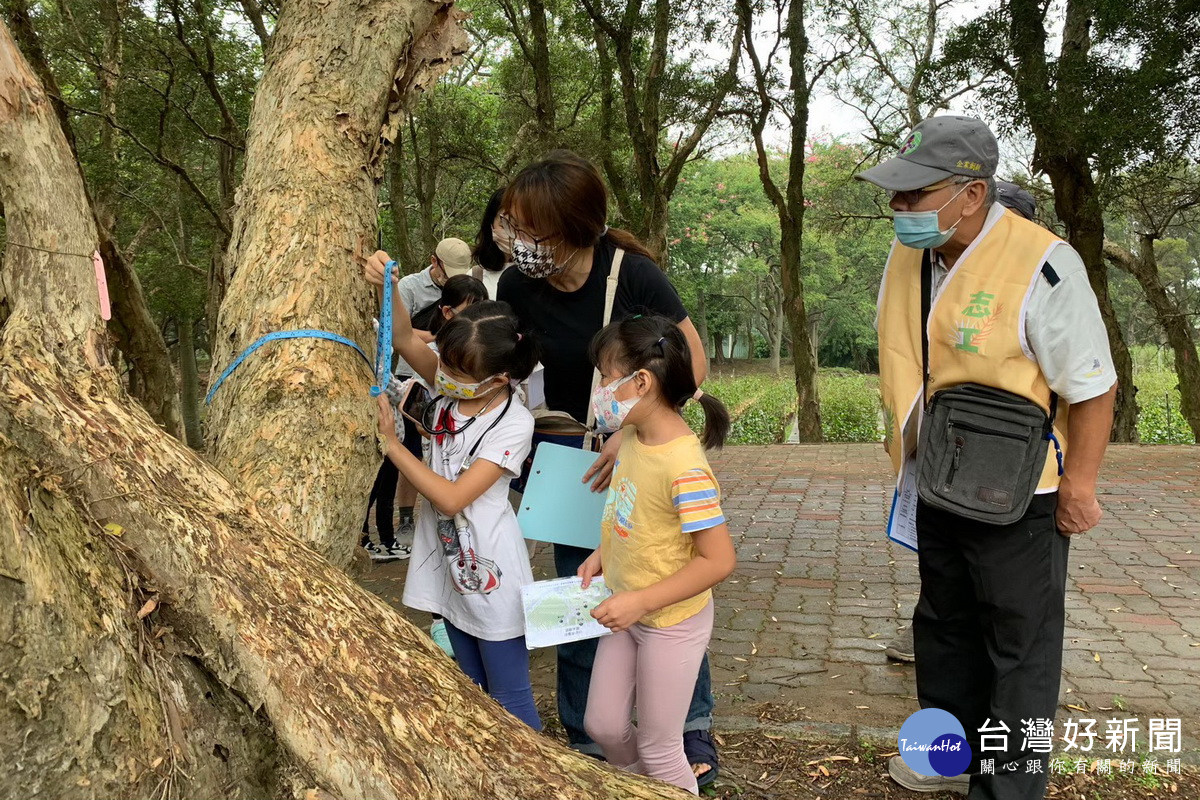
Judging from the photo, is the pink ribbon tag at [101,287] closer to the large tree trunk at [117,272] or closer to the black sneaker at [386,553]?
A: the black sneaker at [386,553]

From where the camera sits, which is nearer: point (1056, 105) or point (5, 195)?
point (5, 195)

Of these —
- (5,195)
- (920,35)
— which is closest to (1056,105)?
(920,35)

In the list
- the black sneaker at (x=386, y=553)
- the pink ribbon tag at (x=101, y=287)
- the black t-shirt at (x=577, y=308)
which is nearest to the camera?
the pink ribbon tag at (x=101, y=287)

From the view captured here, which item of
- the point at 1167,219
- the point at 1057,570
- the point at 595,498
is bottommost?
the point at 1057,570

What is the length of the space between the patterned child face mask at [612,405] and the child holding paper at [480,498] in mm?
340

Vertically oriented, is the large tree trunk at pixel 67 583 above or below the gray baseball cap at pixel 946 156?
below

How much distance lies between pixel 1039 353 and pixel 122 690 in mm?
2235

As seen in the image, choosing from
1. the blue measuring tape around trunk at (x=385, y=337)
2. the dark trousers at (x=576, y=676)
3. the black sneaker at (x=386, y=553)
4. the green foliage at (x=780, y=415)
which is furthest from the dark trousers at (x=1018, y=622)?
the green foliage at (x=780, y=415)

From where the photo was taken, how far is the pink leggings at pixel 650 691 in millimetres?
2457

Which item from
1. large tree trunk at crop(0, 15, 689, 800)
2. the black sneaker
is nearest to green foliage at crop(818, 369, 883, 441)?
the black sneaker

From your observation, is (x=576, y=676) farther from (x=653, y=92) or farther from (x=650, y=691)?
(x=653, y=92)

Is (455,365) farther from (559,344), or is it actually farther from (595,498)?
(595,498)

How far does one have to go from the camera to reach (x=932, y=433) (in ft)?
8.59

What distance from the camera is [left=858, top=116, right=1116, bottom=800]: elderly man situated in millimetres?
2400
